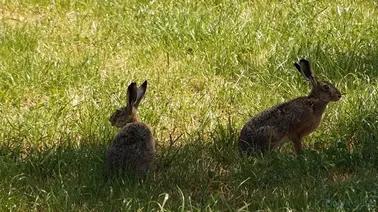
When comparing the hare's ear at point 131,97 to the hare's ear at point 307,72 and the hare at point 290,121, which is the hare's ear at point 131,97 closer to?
the hare at point 290,121

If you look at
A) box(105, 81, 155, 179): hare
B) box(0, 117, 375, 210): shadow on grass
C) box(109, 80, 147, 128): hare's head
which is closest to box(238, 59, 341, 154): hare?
box(0, 117, 375, 210): shadow on grass

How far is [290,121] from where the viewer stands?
730 centimetres

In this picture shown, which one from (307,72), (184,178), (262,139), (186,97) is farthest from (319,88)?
(184,178)

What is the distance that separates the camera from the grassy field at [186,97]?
253 inches

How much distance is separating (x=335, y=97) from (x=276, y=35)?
2.05m

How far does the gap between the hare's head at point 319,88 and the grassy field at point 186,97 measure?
8.8 inches

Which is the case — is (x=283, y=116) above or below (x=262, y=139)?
above

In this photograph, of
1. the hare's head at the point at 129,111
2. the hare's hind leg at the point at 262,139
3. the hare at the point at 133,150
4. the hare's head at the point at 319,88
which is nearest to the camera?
the hare at the point at 133,150

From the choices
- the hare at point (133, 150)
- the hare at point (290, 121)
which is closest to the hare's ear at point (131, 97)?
the hare at point (133, 150)

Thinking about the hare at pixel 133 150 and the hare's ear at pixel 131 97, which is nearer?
the hare at pixel 133 150

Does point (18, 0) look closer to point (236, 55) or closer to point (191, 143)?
point (236, 55)

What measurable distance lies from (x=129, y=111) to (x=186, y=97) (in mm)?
1159

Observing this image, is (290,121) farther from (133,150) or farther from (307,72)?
(133,150)

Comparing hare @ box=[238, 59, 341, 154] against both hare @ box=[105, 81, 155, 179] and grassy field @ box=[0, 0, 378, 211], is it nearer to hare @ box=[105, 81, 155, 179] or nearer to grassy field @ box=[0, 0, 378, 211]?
grassy field @ box=[0, 0, 378, 211]
